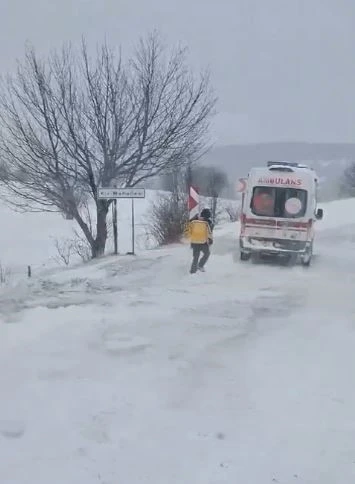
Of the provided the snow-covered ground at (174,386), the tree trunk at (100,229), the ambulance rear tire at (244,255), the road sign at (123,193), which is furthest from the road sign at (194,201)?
the tree trunk at (100,229)

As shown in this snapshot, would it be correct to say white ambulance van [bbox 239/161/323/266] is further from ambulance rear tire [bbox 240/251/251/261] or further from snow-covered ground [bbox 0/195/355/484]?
snow-covered ground [bbox 0/195/355/484]

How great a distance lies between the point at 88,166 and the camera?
24.5 m

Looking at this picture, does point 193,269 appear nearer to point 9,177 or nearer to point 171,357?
point 171,357

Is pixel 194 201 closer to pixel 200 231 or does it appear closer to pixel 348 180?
pixel 200 231

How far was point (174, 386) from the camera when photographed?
684cm

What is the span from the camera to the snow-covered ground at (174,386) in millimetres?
5152

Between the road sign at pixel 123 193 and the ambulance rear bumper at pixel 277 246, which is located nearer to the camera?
the ambulance rear bumper at pixel 277 246

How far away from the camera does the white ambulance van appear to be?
1705cm

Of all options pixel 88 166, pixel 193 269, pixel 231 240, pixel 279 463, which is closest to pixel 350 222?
pixel 231 240

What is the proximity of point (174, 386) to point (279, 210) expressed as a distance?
35.5 ft

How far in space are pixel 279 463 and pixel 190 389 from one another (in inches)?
68.2

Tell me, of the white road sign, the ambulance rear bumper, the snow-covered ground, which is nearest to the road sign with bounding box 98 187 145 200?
the white road sign

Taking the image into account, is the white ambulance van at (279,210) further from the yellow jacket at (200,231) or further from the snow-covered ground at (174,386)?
the snow-covered ground at (174,386)

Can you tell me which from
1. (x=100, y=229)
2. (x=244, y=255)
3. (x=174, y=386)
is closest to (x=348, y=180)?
(x=100, y=229)
